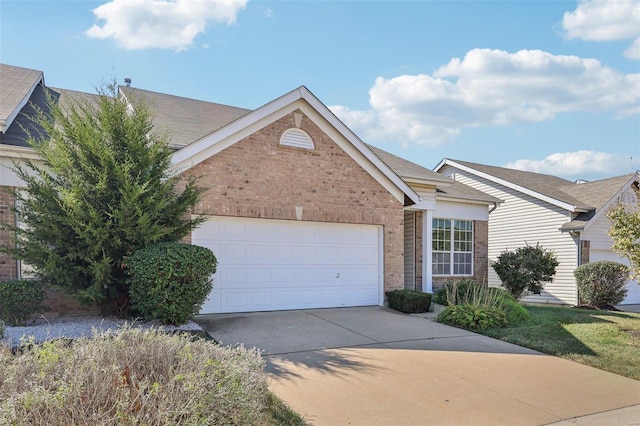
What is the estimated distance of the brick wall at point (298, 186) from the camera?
1073cm

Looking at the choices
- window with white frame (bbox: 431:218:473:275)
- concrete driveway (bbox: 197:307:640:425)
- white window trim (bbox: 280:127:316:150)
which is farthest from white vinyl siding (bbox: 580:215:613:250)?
white window trim (bbox: 280:127:316:150)

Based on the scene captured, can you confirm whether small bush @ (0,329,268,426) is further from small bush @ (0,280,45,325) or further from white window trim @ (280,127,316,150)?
white window trim @ (280,127,316,150)

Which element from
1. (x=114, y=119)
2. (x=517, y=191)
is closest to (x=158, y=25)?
(x=114, y=119)

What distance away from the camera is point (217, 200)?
1057 centimetres

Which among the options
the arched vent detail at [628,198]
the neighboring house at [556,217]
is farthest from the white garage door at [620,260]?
the arched vent detail at [628,198]

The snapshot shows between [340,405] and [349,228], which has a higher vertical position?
[349,228]

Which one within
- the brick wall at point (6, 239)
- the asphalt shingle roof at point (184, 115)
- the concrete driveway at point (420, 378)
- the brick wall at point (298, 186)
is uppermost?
the asphalt shingle roof at point (184, 115)

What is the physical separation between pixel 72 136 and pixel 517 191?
19186mm

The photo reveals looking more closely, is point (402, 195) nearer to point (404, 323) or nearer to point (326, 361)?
point (404, 323)

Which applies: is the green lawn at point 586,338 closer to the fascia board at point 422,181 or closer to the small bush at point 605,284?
A: the small bush at point 605,284

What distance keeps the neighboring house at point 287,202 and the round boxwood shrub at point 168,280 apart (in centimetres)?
227

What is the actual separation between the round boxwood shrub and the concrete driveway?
2.97 ft

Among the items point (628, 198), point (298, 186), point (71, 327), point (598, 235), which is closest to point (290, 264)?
point (298, 186)

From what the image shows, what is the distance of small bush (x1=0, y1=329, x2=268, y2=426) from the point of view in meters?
3.17
